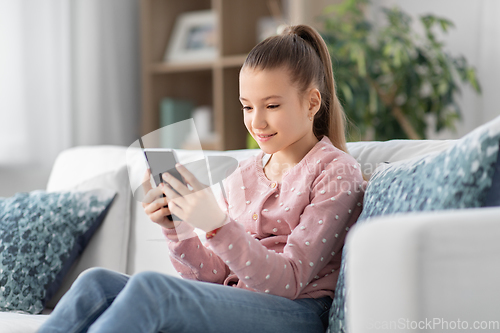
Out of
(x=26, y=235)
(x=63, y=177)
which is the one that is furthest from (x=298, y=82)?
(x=63, y=177)

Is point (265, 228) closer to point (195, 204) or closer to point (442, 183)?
point (195, 204)

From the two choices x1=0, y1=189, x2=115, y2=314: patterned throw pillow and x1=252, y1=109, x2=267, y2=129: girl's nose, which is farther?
x1=0, y1=189, x2=115, y2=314: patterned throw pillow

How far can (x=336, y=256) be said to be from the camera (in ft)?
3.48

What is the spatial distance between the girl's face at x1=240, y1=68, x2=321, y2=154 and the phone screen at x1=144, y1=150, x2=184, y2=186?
0.67 ft

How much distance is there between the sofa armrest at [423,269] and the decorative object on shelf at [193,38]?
2309 mm

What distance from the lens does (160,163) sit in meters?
0.96

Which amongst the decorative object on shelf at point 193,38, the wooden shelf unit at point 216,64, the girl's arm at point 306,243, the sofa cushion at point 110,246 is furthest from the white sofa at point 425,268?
the decorative object on shelf at point 193,38

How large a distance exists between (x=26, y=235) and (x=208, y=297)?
27.8 inches

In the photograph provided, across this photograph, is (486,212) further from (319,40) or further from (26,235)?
(26,235)

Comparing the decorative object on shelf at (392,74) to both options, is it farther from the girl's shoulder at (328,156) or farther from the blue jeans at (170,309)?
the blue jeans at (170,309)

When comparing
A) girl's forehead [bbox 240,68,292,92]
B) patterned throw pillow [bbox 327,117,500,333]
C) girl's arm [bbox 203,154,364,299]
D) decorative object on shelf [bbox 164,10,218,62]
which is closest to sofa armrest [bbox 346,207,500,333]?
patterned throw pillow [bbox 327,117,500,333]

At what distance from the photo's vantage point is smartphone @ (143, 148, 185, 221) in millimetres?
931

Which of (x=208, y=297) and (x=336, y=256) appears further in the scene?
(x=336, y=256)

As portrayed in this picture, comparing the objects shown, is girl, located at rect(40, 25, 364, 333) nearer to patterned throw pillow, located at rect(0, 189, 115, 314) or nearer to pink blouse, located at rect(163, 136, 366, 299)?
pink blouse, located at rect(163, 136, 366, 299)
